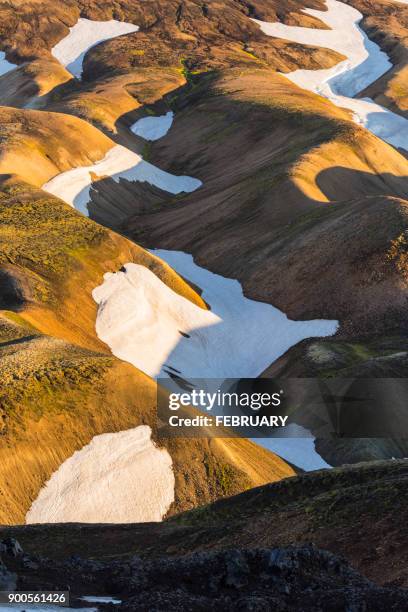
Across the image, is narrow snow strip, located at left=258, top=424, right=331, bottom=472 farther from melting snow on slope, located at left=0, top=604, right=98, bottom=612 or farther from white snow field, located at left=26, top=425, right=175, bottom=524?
melting snow on slope, located at left=0, top=604, right=98, bottom=612

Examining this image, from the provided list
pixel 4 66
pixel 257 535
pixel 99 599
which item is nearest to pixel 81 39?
pixel 4 66

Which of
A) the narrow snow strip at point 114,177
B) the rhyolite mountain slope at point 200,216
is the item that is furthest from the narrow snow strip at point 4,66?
the narrow snow strip at point 114,177

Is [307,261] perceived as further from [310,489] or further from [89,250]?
[310,489]

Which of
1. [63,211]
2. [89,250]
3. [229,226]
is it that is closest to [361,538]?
[89,250]

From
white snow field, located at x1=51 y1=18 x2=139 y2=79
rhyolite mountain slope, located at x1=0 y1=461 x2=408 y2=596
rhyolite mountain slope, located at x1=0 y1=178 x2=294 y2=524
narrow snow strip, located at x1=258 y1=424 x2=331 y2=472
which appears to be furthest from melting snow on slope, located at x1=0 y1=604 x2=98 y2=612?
white snow field, located at x1=51 y1=18 x2=139 y2=79

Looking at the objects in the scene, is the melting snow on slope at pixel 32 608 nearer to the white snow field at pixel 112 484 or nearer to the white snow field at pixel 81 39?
the white snow field at pixel 112 484

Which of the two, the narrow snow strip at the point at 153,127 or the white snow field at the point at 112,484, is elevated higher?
the white snow field at the point at 112,484

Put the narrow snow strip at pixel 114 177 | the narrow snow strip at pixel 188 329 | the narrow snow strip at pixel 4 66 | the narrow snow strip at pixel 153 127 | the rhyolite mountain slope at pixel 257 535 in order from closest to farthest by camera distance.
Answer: the rhyolite mountain slope at pixel 257 535 < the narrow snow strip at pixel 188 329 < the narrow snow strip at pixel 114 177 < the narrow snow strip at pixel 153 127 < the narrow snow strip at pixel 4 66
